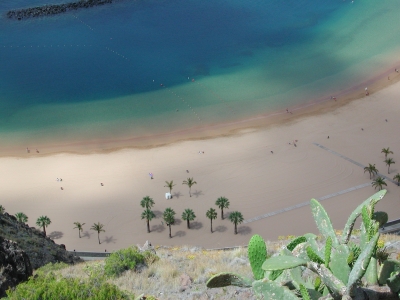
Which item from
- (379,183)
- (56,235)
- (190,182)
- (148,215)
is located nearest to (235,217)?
(148,215)

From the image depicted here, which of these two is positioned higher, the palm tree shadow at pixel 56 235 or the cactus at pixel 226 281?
the palm tree shadow at pixel 56 235

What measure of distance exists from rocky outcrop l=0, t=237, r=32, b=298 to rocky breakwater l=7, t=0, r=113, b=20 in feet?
A: 235

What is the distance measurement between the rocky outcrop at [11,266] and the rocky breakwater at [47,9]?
71643mm

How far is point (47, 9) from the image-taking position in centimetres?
8288

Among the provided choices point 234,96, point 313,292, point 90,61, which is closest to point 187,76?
point 234,96

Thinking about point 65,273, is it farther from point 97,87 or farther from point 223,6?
point 223,6

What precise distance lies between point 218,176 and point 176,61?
2774 centimetres

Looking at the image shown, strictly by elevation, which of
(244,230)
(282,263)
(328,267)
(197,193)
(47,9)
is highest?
(47,9)

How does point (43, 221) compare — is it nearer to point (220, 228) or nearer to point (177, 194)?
point (177, 194)

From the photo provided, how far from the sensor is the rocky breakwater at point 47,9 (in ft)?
268

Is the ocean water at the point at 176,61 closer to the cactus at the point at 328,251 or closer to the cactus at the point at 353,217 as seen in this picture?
the cactus at the point at 353,217

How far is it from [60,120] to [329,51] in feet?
123

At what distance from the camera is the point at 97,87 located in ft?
202

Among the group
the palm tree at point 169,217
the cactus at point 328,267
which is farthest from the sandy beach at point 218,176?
the cactus at point 328,267
